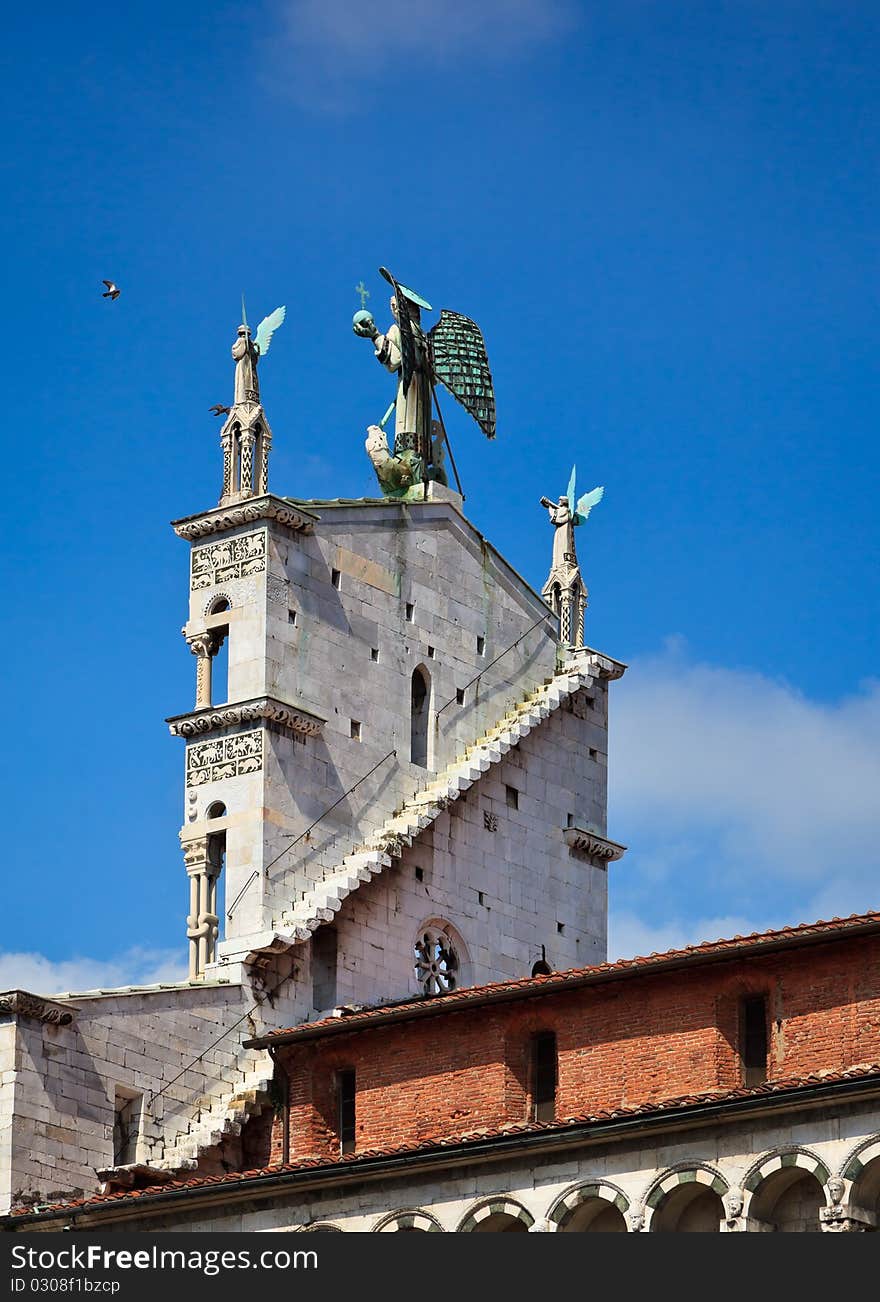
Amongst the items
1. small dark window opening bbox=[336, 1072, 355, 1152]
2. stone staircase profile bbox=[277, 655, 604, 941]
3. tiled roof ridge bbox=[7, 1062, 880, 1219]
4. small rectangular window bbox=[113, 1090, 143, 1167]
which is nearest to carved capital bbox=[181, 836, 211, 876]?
stone staircase profile bbox=[277, 655, 604, 941]

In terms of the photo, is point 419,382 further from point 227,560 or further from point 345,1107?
point 345,1107

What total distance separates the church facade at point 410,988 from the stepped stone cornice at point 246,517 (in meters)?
0.07

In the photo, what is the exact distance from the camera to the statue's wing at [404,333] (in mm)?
74688

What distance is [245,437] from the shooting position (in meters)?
69.6

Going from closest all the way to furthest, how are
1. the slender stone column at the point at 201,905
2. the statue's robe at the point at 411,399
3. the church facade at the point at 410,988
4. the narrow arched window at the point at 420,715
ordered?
1. the church facade at the point at 410,988
2. the slender stone column at the point at 201,905
3. the narrow arched window at the point at 420,715
4. the statue's robe at the point at 411,399

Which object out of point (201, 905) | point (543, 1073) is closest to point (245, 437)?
point (201, 905)

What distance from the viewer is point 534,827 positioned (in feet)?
241

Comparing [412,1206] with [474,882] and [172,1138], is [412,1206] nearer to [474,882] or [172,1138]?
A: [172,1138]

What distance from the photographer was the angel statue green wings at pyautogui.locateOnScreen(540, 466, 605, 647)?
3029 inches

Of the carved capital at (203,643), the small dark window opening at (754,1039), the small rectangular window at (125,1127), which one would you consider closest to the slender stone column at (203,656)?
the carved capital at (203,643)

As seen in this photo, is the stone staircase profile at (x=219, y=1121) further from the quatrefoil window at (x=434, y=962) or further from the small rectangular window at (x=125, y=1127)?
the quatrefoil window at (x=434, y=962)

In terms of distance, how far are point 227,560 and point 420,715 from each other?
5965mm

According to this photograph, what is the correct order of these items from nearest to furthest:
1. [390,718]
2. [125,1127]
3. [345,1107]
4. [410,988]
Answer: [345,1107] → [125,1127] → [410,988] → [390,718]

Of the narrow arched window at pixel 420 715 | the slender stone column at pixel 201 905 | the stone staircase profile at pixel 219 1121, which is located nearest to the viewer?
the stone staircase profile at pixel 219 1121
